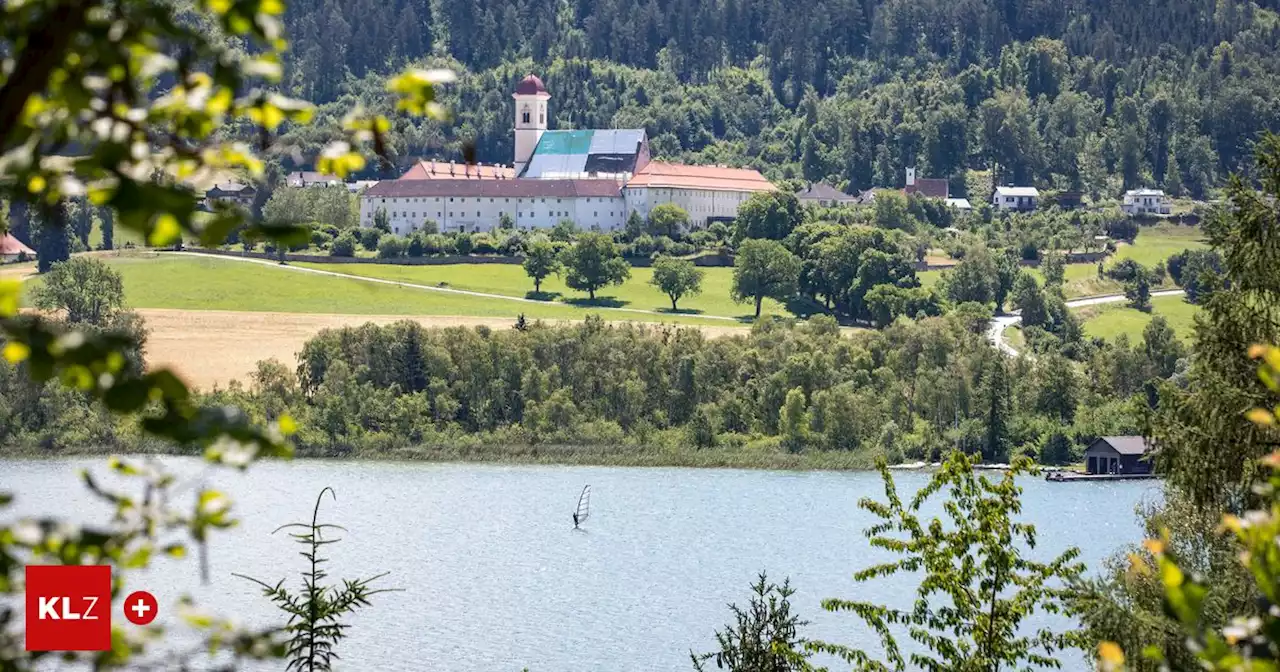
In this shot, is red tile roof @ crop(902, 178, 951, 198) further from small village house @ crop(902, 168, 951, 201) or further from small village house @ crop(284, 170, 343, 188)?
small village house @ crop(284, 170, 343, 188)

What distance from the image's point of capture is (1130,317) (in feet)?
333

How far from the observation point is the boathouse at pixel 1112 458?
230 feet

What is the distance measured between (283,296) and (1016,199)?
67.1 meters

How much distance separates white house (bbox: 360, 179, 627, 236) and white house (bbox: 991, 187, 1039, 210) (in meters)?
30.4

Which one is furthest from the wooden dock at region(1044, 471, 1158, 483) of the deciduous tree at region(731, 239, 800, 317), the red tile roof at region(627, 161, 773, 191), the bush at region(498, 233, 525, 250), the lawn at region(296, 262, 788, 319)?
the red tile roof at region(627, 161, 773, 191)

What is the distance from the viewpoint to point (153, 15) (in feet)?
10.9

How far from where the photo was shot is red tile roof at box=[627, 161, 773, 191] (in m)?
140

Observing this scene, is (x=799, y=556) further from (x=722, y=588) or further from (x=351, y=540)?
(x=351, y=540)

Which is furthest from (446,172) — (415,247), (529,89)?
(415,247)

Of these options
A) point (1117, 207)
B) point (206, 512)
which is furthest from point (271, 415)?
point (1117, 207)

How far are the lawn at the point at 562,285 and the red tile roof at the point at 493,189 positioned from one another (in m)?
22.6

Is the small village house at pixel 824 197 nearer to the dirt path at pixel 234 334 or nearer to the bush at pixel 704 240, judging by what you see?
the bush at pixel 704 240

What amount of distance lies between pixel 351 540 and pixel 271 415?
930 inches

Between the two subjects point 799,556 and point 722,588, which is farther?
point 799,556
